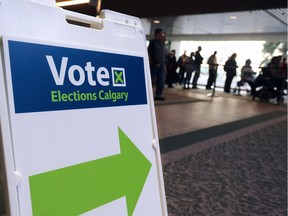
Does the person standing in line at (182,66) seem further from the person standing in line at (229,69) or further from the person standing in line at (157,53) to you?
the person standing in line at (157,53)

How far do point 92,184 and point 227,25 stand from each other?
14129 mm

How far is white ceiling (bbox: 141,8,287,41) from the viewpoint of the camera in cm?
1176

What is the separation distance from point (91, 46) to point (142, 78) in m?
0.25

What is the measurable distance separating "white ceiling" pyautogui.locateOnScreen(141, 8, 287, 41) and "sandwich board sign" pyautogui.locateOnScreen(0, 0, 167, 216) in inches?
440

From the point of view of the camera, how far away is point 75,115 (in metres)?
0.82

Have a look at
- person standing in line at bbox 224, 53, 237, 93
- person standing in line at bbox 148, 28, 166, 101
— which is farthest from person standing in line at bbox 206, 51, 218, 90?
person standing in line at bbox 148, 28, 166, 101

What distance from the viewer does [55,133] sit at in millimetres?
767

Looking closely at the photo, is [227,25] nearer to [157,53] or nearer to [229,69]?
[229,69]

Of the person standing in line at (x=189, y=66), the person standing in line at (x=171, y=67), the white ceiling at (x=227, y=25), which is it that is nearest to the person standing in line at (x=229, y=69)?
the person standing in line at (x=189, y=66)

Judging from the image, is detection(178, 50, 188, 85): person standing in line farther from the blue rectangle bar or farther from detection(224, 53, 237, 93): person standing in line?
the blue rectangle bar

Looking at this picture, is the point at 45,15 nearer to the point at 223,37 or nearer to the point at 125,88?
the point at 125,88

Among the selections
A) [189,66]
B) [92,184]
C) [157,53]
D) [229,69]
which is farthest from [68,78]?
[229,69]

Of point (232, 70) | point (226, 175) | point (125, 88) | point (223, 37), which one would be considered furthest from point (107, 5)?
point (125, 88)

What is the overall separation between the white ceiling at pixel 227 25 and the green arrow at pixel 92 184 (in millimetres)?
11267
